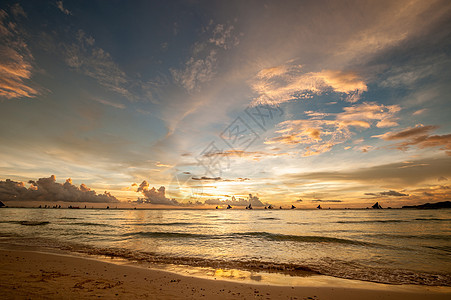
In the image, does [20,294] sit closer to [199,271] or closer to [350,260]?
[199,271]

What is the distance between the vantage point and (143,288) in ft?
29.1

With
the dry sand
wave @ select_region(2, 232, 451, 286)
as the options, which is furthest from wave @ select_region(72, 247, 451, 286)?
the dry sand

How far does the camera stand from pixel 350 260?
16875mm

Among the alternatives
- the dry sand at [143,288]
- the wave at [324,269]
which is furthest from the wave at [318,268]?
the dry sand at [143,288]

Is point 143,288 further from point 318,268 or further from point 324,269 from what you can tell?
point 324,269

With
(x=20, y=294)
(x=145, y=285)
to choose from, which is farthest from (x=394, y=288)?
(x=20, y=294)

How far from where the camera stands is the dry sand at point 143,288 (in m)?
7.84

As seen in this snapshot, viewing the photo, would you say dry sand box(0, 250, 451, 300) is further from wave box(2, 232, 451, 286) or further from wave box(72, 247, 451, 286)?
wave box(2, 232, 451, 286)

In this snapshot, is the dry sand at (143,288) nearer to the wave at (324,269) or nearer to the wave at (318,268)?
the wave at (324,269)

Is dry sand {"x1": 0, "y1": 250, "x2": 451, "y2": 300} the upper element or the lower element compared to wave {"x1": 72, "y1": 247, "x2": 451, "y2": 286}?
upper

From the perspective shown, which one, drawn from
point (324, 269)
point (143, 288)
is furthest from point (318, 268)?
point (143, 288)

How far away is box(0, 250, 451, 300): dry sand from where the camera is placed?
309 inches

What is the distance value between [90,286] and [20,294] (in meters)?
2.28

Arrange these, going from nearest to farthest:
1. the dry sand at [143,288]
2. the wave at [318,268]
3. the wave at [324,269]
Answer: the dry sand at [143,288], the wave at [324,269], the wave at [318,268]
